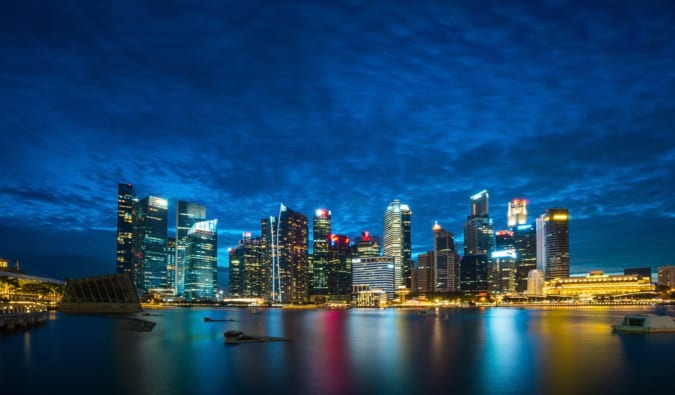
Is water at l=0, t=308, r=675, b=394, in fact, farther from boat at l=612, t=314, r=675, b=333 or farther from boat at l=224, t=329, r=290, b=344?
boat at l=612, t=314, r=675, b=333

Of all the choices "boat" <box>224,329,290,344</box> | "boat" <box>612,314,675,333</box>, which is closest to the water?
"boat" <box>224,329,290,344</box>

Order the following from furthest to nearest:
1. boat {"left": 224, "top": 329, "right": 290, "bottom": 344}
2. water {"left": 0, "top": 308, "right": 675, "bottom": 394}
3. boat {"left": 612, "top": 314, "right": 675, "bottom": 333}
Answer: boat {"left": 612, "top": 314, "right": 675, "bottom": 333} < boat {"left": 224, "top": 329, "right": 290, "bottom": 344} < water {"left": 0, "top": 308, "right": 675, "bottom": 394}

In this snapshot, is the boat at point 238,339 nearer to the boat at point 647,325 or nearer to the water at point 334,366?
the water at point 334,366

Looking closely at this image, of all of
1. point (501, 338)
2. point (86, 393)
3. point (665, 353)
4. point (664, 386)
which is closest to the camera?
point (86, 393)

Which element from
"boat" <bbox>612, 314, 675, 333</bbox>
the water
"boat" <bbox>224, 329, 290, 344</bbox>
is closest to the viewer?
the water

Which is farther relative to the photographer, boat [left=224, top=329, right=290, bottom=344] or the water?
boat [left=224, top=329, right=290, bottom=344]

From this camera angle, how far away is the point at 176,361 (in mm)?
47938

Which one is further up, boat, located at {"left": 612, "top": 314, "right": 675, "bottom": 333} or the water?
the water

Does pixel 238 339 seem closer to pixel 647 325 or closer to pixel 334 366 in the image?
pixel 334 366

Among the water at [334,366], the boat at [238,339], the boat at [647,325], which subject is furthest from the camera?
the boat at [647,325]

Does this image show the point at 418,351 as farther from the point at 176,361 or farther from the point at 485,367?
the point at 176,361

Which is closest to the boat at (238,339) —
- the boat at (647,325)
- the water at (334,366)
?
the water at (334,366)

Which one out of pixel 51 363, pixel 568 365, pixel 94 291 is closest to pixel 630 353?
pixel 568 365

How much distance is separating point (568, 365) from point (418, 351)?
15.7m
